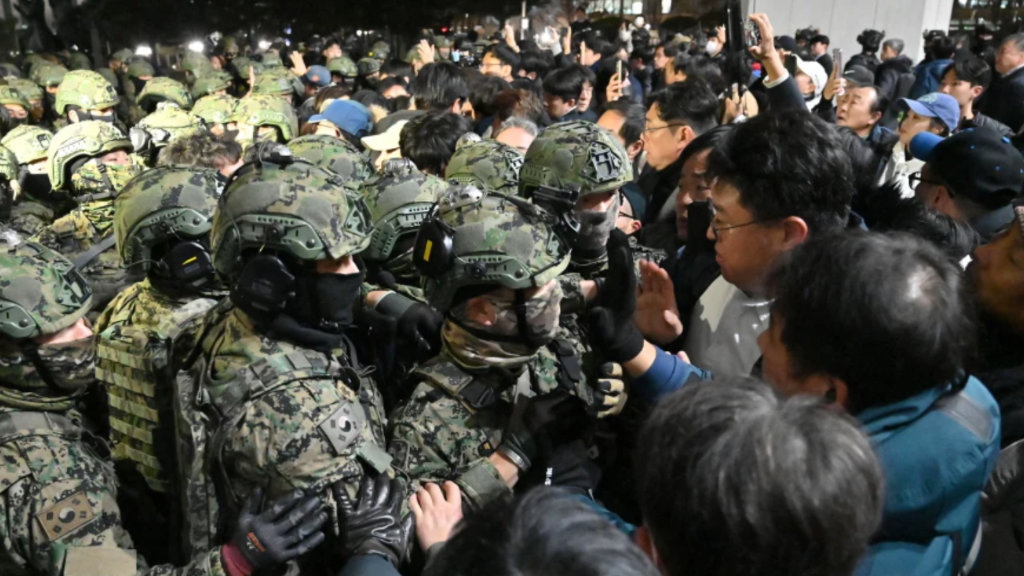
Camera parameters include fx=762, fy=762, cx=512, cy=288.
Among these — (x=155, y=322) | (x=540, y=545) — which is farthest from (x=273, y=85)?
(x=540, y=545)

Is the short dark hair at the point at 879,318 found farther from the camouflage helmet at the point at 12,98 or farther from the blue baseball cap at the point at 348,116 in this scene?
the camouflage helmet at the point at 12,98

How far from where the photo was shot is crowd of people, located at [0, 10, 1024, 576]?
126 centimetres

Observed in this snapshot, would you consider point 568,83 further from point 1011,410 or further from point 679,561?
point 679,561

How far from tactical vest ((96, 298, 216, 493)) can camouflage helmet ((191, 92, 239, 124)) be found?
16.6 feet

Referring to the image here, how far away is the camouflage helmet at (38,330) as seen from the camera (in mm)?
2388

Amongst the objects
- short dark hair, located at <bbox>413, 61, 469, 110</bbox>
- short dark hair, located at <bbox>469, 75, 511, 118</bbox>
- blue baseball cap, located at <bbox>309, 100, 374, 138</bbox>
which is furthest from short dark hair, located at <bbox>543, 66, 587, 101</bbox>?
blue baseball cap, located at <bbox>309, 100, 374, 138</bbox>

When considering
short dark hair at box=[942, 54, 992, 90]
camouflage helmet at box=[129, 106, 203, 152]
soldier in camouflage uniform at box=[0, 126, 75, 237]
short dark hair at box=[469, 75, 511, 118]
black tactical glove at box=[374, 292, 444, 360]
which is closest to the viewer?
black tactical glove at box=[374, 292, 444, 360]

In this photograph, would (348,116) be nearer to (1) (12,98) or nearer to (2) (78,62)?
(1) (12,98)

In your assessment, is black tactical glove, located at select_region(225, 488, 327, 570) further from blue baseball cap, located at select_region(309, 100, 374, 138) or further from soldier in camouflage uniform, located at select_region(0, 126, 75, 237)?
blue baseball cap, located at select_region(309, 100, 374, 138)

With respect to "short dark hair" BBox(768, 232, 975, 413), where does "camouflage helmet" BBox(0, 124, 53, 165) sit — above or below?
below

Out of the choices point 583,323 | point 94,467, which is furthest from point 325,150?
point 94,467

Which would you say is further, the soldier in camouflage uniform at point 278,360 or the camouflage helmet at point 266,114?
the camouflage helmet at point 266,114

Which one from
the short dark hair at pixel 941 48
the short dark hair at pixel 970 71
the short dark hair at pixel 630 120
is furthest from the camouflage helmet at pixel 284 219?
the short dark hair at pixel 941 48

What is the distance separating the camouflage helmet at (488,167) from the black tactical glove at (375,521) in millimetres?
2304
